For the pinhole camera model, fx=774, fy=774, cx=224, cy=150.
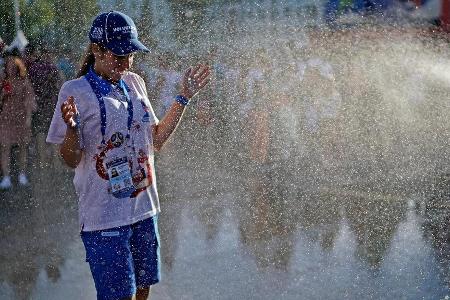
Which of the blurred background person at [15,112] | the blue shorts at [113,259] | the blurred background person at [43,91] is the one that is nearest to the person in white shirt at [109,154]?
the blue shorts at [113,259]

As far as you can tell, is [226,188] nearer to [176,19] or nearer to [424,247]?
[424,247]

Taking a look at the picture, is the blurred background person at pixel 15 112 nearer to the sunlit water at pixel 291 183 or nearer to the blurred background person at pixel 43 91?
the sunlit water at pixel 291 183

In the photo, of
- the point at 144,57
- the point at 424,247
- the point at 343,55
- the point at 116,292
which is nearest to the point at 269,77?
the point at 144,57

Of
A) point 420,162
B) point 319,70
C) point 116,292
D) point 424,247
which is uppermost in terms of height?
point 116,292

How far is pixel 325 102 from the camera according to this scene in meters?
10.5

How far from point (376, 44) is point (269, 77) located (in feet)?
10.9

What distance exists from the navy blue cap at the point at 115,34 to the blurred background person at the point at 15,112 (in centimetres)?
535

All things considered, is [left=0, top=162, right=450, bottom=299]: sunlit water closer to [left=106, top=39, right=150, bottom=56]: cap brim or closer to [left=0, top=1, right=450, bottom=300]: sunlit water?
[left=0, top=1, right=450, bottom=300]: sunlit water

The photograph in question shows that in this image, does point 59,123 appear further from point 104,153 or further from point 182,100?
point 182,100

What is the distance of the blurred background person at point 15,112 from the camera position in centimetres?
827

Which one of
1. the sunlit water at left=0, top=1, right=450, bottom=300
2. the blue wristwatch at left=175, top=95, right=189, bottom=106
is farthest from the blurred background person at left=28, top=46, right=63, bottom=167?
the blue wristwatch at left=175, top=95, right=189, bottom=106

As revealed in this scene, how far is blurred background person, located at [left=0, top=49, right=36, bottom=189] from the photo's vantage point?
8.27 meters

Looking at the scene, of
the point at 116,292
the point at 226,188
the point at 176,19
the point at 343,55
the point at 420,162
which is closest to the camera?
the point at 116,292

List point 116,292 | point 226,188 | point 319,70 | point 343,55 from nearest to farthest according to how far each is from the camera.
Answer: point 116,292 → point 226,188 → point 319,70 → point 343,55
